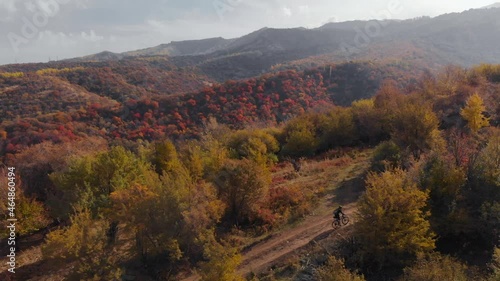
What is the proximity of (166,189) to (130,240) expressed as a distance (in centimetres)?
602

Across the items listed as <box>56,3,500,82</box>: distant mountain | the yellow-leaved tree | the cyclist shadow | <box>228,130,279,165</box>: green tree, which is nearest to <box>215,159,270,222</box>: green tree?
the cyclist shadow

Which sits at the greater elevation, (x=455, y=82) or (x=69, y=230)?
(x=455, y=82)

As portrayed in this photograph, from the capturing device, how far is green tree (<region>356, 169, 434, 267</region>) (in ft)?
54.8

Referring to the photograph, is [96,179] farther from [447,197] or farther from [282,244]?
[447,197]

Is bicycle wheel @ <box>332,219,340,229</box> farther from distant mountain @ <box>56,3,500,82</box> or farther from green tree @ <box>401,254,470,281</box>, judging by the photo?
distant mountain @ <box>56,3,500,82</box>

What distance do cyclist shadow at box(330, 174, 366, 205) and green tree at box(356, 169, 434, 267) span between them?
719cm

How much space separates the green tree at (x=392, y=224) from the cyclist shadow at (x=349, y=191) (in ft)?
23.6

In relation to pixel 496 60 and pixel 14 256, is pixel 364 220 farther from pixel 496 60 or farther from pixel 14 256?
pixel 496 60

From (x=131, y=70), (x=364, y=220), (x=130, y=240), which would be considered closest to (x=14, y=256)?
(x=130, y=240)

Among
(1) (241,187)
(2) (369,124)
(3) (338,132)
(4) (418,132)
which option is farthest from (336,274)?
(2) (369,124)

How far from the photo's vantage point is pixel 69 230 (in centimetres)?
1727

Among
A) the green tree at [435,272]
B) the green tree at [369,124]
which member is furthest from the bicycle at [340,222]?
the green tree at [369,124]

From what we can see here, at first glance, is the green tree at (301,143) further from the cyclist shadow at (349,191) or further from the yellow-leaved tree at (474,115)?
the yellow-leaved tree at (474,115)

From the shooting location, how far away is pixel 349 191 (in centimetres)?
2669
